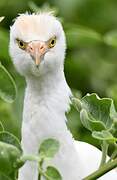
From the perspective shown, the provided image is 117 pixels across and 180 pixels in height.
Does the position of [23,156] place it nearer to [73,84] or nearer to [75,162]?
[75,162]

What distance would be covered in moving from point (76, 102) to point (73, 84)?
331 centimetres

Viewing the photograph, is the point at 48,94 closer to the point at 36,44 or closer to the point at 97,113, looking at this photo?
the point at 36,44

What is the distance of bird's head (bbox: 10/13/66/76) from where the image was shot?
268 cm

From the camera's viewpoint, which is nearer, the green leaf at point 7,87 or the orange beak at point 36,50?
the green leaf at point 7,87

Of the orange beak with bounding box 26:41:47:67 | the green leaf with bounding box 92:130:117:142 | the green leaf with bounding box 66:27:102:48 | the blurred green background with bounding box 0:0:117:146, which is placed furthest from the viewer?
the blurred green background with bounding box 0:0:117:146

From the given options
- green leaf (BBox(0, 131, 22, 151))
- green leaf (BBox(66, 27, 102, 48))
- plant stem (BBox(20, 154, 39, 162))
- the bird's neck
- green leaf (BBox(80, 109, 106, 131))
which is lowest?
plant stem (BBox(20, 154, 39, 162))

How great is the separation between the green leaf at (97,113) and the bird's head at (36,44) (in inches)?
25.8

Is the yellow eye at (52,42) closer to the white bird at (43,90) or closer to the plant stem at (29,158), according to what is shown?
the white bird at (43,90)

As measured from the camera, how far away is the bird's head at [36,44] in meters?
2.68

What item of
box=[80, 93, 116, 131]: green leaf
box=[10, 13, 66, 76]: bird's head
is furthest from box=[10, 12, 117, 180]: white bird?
box=[80, 93, 116, 131]: green leaf

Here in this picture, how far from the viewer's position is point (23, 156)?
70.8 inches


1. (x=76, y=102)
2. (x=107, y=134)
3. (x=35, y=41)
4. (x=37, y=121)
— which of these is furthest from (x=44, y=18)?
(x=107, y=134)

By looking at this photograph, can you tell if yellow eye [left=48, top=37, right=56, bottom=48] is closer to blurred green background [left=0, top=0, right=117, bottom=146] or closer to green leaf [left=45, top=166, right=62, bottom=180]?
green leaf [left=45, top=166, right=62, bottom=180]

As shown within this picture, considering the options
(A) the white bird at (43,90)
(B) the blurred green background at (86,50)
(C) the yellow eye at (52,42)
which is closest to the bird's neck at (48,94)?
(A) the white bird at (43,90)
